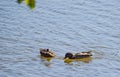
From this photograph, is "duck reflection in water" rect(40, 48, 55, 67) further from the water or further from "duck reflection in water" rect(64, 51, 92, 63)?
"duck reflection in water" rect(64, 51, 92, 63)

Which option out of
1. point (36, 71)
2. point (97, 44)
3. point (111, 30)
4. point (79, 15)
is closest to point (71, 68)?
point (36, 71)

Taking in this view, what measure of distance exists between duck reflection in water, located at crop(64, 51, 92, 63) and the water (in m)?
0.21

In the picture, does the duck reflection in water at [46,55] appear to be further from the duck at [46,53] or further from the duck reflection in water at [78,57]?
the duck reflection in water at [78,57]

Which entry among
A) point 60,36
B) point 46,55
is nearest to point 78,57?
point 46,55

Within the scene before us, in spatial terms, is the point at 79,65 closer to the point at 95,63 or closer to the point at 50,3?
the point at 95,63

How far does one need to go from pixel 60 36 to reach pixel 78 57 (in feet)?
8.79

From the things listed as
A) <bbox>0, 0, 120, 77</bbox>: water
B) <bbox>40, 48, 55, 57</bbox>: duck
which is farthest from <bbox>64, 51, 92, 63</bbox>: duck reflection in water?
<bbox>40, 48, 55, 57</bbox>: duck

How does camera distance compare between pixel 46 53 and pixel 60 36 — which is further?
pixel 60 36

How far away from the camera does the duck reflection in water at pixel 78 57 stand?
1492cm

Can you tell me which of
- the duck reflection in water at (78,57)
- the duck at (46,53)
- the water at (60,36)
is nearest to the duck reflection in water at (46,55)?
the duck at (46,53)

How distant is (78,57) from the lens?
50.1 ft

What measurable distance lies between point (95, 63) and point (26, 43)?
3450 millimetres

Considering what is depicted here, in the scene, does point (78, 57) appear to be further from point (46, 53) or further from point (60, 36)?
point (60, 36)

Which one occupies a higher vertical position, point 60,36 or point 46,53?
point 60,36
